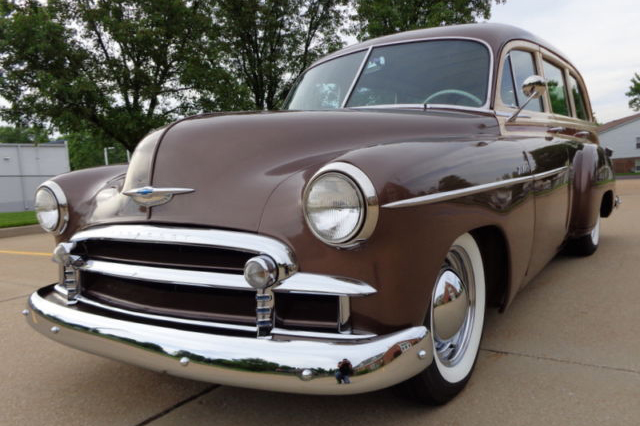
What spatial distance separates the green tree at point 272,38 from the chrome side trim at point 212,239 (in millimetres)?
11398

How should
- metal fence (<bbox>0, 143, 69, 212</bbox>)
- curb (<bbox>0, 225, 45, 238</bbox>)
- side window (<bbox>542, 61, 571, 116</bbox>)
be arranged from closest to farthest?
side window (<bbox>542, 61, 571, 116</bbox>) → curb (<bbox>0, 225, 45, 238</bbox>) → metal fence (<bbox>0, 143, 69, 212</bbox>)

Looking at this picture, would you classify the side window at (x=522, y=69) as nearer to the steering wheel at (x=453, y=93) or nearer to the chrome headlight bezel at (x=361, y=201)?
the steering wheel at (x=453, y=93)

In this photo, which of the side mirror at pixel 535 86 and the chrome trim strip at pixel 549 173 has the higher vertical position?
the side mirror at pixel 535 86

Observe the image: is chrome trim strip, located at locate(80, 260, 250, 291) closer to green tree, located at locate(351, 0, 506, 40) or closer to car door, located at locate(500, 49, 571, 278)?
car door, located at locate(500, 49, 571, 278)

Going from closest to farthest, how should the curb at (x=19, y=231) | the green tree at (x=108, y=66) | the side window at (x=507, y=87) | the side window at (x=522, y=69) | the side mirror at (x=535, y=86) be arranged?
the side mirror at (x=535, y=86) → the side window at (x=507, y=87) → the side window at (x=522, y=69) → the curb at (x=19, y=231) → the green tree at (x=108, y=66)

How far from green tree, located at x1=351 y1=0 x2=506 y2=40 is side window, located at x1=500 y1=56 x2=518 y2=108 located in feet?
34.4

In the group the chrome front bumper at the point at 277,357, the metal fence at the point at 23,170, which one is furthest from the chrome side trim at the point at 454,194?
the metal fence at the point at 23,170

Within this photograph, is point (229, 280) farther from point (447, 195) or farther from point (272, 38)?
point (272, 38)

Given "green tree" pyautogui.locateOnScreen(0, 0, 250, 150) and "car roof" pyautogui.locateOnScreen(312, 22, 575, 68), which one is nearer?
"car roof" pyautogui.locateOnScreen(312, 22, 575, 68)

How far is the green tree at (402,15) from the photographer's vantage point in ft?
43.7

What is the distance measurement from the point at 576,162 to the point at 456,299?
204cm

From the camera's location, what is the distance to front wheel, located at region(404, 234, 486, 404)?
5.80 ft

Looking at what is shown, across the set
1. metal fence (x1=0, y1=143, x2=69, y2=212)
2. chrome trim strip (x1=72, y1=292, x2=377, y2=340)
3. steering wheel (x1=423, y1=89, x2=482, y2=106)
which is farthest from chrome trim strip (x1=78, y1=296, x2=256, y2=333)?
metal fence (x1=0, y1=143, x2=69, y2=212)

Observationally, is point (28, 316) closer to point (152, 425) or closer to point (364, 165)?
point (152, 425)
